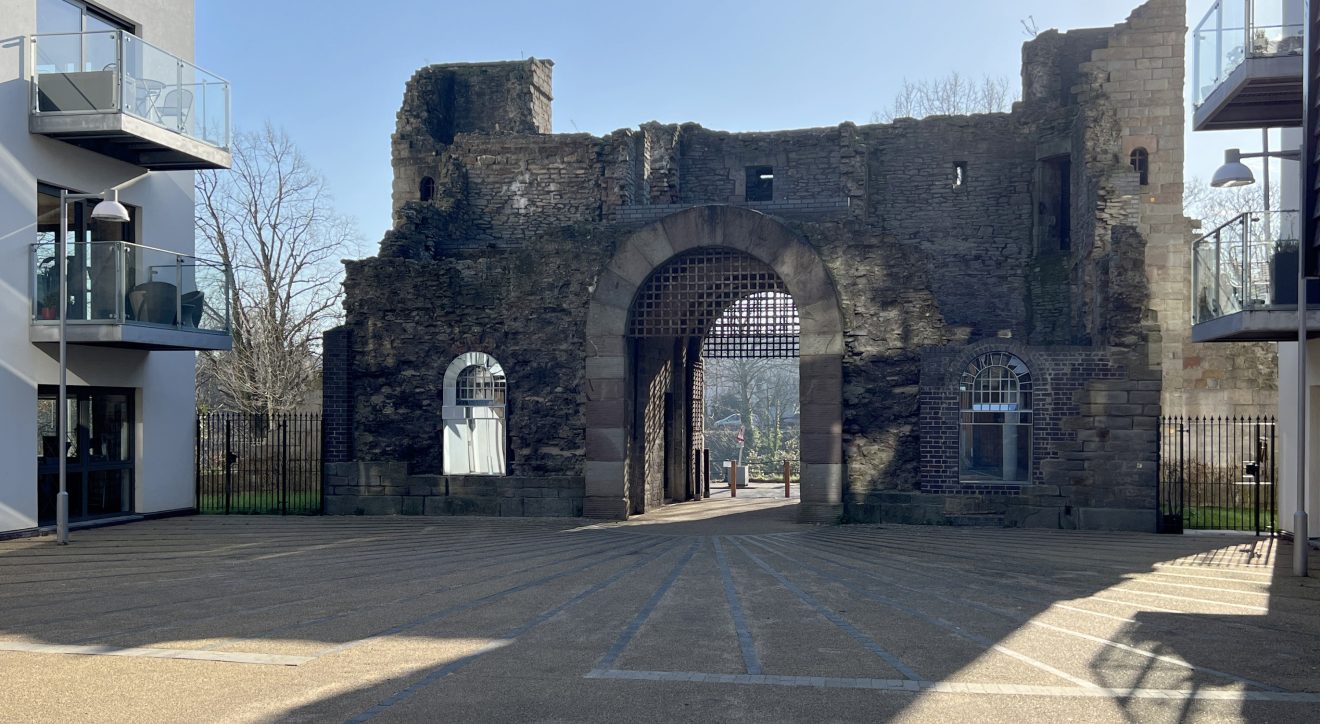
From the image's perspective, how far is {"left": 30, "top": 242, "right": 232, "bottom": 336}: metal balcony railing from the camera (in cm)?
1377

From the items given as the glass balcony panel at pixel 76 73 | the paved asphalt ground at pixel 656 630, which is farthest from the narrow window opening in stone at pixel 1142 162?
the glass balcony panel at pixel 76 73

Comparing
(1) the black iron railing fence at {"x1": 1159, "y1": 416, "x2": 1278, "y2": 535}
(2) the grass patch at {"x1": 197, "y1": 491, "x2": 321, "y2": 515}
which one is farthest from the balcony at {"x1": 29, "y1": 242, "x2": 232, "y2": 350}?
(1) the black iron railing fence at {"x1": 1159, "y1": 416, "x2": 1278, "y2": 535}

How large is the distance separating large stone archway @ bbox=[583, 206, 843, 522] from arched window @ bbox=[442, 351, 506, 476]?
1475mm

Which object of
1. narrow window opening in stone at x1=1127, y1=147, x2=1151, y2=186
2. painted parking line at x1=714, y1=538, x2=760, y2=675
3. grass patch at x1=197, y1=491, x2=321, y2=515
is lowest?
grass patch at x1=197, y1=491, x2=321, y2=515

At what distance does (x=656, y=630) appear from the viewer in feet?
26.2

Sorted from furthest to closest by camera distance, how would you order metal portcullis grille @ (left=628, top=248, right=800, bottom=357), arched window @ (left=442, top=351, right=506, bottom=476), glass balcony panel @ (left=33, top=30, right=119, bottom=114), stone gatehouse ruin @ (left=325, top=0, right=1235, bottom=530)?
arched window @ (left=442, top=351, right=506, bottom=476)
metal portcullis grille @ (left=628, top=248, right=800, bottom=357)
stone gatehouse ruin @ (left=325, top=0, right=1235, bottom=530)
glass balcony panel @ (left=33, top=30, right=119, bottom=114)

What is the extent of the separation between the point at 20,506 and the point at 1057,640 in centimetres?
1189

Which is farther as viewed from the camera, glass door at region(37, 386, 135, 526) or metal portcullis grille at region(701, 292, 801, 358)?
metal portcullis grille at region(701, 292, 801, 358)

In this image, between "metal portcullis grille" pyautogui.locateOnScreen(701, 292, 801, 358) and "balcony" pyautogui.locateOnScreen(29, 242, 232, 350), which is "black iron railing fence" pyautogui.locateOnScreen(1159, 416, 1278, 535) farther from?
"balcony" pyautogui.locateOnScreen(29, 242, 232, 350)

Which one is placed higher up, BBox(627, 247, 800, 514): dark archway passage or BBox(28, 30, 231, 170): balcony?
BBox(28, 30, 231, 170): balcony

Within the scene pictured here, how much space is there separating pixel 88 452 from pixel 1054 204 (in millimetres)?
16252

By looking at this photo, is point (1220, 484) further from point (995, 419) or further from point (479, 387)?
point (479, 387)

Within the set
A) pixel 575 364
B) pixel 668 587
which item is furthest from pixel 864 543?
pixel 575 364

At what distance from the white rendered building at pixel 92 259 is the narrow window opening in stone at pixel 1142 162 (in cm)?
1585
